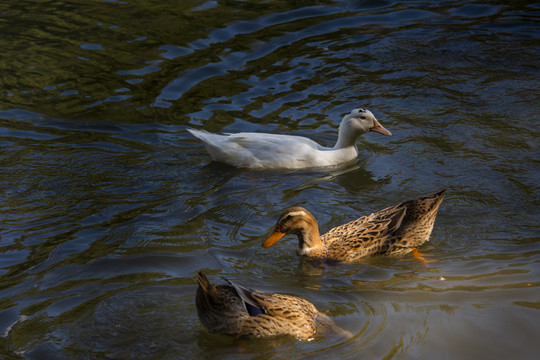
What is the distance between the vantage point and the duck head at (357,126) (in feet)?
31.5

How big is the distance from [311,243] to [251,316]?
176cm

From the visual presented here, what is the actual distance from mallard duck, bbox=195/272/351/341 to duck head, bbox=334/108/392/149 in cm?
462

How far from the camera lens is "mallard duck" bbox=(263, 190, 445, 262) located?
699cm

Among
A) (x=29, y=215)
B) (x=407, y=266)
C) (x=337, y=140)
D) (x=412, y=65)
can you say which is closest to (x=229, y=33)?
(x=412, y=65)

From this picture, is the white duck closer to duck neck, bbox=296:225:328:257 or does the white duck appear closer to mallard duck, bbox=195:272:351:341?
duck neck, bbox=296:225:328:257

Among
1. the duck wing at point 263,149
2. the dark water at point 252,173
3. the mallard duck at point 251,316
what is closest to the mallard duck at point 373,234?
the dark water at point 252,173

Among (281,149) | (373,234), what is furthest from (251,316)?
(281,149)

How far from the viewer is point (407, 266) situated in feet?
22.1

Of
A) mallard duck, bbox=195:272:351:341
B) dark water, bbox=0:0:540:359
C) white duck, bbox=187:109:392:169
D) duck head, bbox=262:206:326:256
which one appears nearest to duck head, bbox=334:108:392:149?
white duck, bbox=187:109:392:169

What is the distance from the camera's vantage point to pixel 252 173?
30.9 ft

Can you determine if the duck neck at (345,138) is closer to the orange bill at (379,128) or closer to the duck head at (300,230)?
the orange bill at (379,128)

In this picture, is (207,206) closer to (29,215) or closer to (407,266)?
(29,215)

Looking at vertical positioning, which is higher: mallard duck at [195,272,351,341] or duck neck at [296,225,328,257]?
mallard duck at [195,272,351,341]

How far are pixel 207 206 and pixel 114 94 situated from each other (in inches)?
174
